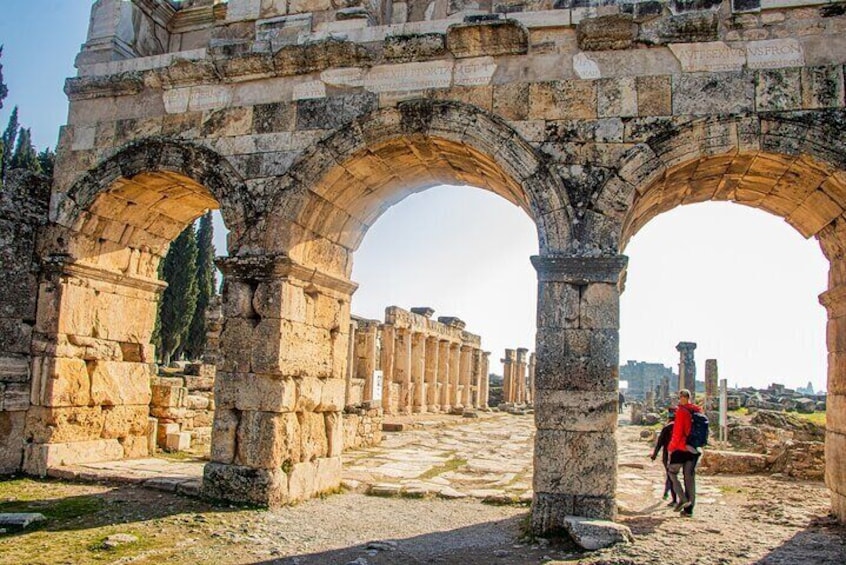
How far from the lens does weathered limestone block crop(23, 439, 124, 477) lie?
818 cm

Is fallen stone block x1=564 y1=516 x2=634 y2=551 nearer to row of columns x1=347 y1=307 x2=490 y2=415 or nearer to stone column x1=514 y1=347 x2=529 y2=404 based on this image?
row of columns x1=347 y1=307 x2=490 y2=415

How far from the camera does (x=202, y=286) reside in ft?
102

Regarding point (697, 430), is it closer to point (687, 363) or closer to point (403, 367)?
point (403, 367)

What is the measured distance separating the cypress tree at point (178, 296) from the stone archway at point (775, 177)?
77.6ft

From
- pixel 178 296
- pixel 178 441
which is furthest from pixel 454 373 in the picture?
pixel 178 441

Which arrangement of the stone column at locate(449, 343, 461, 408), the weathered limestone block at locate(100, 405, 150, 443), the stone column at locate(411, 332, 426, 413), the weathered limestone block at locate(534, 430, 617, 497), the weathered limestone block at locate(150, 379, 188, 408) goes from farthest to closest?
the stone column at locate(449, 343, 461, 408)
the stone column at locate(411, 332, 426, 413)
the weathered limestone block at locate(150, 379, 188, 408)
the weathered limestone block at locate(100, 405, 150, 443)
the weathered limestone block at locate(534, 430, 617, 497)

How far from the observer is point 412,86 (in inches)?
295

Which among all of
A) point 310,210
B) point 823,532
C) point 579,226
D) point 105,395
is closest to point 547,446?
point 579,226

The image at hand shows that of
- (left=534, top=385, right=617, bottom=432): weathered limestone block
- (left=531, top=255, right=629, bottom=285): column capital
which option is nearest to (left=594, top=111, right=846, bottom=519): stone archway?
(left=531, top=255, right=629, bottom=285): column capital

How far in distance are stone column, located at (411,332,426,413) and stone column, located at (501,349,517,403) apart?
10.6 m

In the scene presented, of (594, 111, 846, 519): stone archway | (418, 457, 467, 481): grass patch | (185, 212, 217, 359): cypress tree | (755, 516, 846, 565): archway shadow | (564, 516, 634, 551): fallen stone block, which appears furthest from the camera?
(185, 212, 217, 359): cypress tree

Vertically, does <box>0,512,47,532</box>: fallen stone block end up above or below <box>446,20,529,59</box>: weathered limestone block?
below

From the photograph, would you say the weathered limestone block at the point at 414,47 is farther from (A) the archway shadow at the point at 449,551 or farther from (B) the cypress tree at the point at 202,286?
(B) the cypress tree at the point at 202,286

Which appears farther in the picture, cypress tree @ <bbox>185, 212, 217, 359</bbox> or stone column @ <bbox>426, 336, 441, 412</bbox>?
cypress tree @ <bbox>185, 212, 217, 359</bbox>
